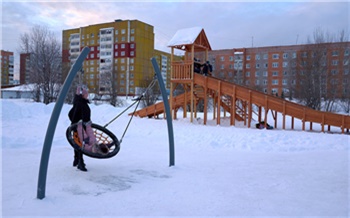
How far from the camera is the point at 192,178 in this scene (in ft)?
22.6

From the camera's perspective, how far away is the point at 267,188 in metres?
6.19

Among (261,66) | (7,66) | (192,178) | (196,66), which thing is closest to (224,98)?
(196,66)

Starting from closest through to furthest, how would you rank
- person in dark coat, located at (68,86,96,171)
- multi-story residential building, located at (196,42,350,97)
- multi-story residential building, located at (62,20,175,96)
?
person in dark coat, located at (68,86,96,171)
multi-story residential building, located at (196,42,350,97)
multi-story residential building, located at (62,20,175,96)

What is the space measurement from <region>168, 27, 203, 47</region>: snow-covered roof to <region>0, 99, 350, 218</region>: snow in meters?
7.92

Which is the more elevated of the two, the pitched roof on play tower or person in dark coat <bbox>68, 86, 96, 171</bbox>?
the pitched roof on play tower

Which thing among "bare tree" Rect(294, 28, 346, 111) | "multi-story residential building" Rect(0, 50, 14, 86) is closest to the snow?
"bare tree" Rect(294, 28, 346, 111)

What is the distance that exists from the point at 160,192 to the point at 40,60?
33992mm

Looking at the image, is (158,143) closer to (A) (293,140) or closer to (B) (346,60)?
(A) (293,140)

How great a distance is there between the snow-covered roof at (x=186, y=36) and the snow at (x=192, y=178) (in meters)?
7.92

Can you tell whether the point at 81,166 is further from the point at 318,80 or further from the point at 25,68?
the point at 25,68

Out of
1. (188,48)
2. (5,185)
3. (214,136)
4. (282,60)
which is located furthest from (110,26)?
(5,185)

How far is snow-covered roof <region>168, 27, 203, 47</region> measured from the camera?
18.6m

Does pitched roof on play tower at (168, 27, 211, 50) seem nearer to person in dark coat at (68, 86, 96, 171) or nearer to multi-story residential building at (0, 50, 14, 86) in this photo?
person in dark coat at (68, 86, 96, 171)

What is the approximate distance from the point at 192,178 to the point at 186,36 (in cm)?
1370
